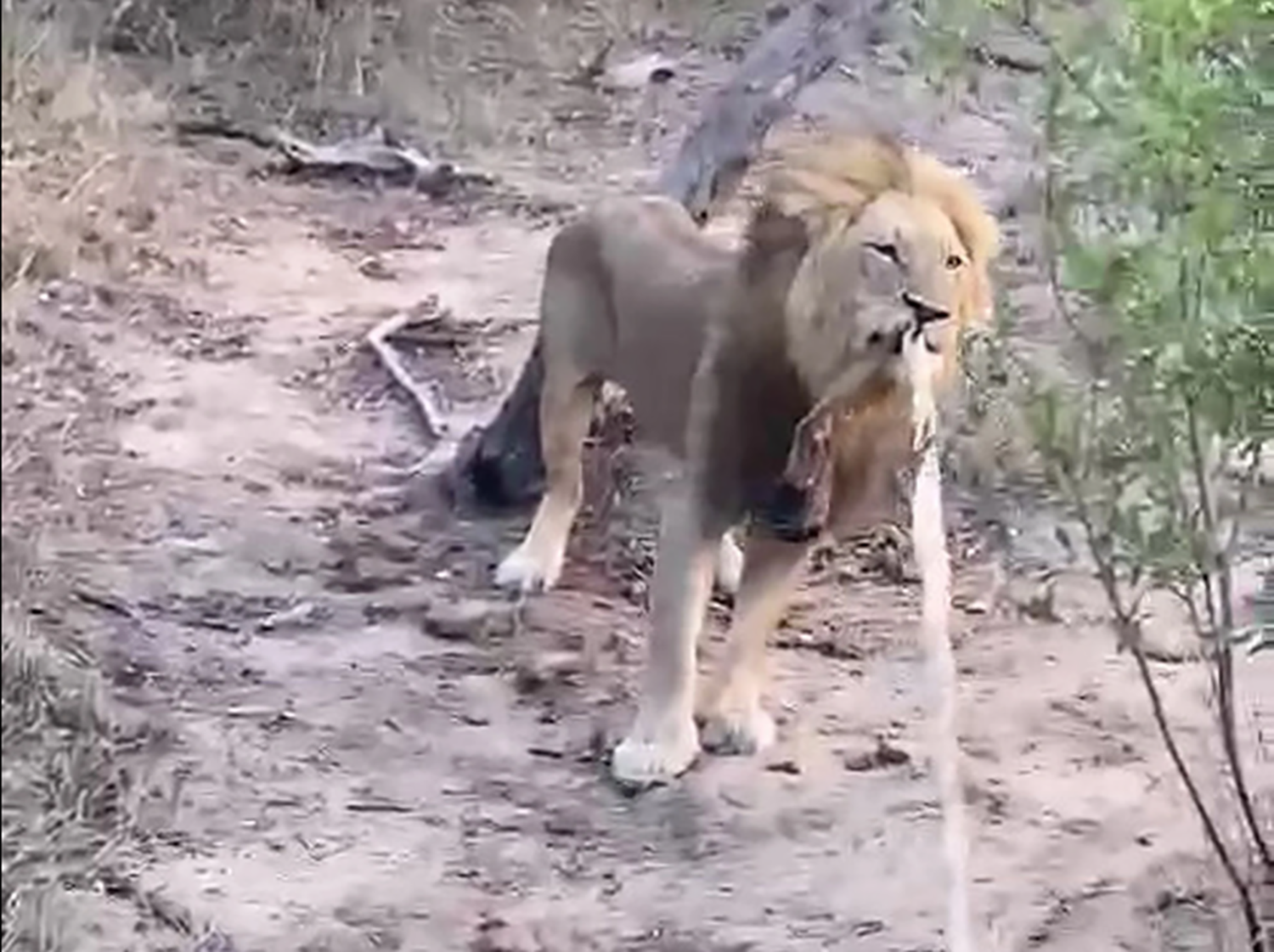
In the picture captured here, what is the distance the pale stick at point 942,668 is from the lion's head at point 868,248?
0.06 meters

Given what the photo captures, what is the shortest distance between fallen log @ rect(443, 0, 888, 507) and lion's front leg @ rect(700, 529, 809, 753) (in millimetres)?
134

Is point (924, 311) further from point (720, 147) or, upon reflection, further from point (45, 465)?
point (45, 465)

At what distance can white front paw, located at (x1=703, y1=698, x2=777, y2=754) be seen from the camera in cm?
151

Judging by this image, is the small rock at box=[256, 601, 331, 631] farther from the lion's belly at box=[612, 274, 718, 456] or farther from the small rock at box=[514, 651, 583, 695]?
the lion's belly at box=[612, 274, 718, 456]

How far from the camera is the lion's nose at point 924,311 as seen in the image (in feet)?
4.80

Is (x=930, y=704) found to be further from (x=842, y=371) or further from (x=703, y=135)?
(x=703, y=135)

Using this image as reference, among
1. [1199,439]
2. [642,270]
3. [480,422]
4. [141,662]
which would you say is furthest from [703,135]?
[141,662]

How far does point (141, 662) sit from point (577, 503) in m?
0.28

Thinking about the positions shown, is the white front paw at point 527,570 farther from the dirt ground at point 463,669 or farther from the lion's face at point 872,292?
the lion's face at point 872,292

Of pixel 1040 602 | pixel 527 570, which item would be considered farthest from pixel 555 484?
pixel 1040 602

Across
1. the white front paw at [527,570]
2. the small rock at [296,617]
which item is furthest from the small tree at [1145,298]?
the small rock at [296,617]

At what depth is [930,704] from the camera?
1.58 metres

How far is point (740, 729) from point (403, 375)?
27 cm

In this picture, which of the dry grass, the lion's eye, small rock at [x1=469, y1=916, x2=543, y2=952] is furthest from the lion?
the dry grass
